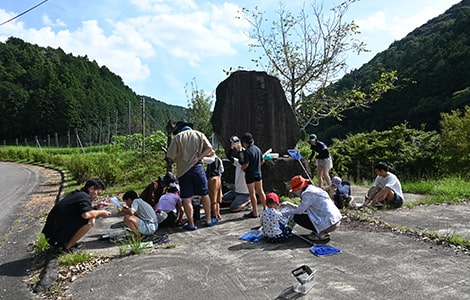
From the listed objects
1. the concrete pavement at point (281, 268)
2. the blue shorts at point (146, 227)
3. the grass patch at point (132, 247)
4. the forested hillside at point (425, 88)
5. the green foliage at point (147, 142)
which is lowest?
the concrete pavement at point (281, 268)

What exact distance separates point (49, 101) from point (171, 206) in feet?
166

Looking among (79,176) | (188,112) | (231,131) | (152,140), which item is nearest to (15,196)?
(79,176)

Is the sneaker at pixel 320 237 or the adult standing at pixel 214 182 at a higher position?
the adult standing at pixel 214 182

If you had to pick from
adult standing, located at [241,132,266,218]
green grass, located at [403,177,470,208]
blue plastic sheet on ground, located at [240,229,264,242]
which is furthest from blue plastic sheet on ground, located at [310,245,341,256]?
green grass, located at [403,177,470,208]

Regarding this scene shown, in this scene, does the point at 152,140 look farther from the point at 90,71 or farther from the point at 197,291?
the point at 90,71

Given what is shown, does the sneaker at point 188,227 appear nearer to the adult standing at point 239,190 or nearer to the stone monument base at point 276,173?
the adult standing at point 239,190

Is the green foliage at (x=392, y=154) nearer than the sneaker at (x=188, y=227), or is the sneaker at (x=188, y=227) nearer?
the sneaker at (x=188, y=227)

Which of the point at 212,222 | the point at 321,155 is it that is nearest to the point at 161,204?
the point at 212,222

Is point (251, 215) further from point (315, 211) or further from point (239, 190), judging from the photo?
point (315, 211)

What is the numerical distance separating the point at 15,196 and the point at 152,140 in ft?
21.5

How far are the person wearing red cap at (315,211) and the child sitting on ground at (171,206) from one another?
190 centimetres

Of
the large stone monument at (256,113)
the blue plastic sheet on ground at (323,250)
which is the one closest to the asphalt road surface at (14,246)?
the blue plastic sheet on ground at (323,250)

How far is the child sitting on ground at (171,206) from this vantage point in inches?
235

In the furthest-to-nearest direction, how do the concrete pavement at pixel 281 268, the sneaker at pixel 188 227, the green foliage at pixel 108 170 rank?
the green foliage at pixel 108 170 < the sneaker at pixel 188 227 < the concrete pavement at pixel 281 268
